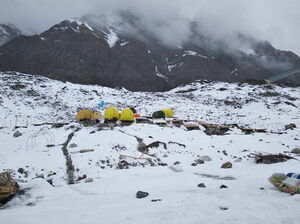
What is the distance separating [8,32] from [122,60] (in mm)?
157717

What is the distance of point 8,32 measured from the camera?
196m

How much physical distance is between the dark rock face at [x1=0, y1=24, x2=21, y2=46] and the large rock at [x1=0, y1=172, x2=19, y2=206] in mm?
228132

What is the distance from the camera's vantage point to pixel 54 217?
4.47 meters

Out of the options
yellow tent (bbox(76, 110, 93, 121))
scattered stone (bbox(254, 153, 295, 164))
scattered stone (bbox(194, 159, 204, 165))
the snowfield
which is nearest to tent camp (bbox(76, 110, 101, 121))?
yellow tent (bbox(76, 110, 93, 121))

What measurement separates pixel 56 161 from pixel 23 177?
6.18 feet

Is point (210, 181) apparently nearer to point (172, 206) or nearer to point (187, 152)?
point (172, 206)

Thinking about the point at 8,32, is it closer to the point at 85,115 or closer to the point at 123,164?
the point at 85,115

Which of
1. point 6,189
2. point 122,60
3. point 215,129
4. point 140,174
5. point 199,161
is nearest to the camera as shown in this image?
point 6,189

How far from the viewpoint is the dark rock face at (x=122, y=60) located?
286ft

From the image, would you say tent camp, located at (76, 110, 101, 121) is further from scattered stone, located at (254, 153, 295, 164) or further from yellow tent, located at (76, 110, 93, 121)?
scattered stone, located at (254, 153, 295, 164)

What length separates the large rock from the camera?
6.08 metres

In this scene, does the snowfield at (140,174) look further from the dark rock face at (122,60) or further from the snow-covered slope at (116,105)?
the dark rock face at (122,60)

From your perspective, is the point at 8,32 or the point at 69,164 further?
the point at 8,32

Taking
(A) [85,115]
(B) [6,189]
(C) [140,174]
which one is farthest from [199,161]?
(A) [85,115]
